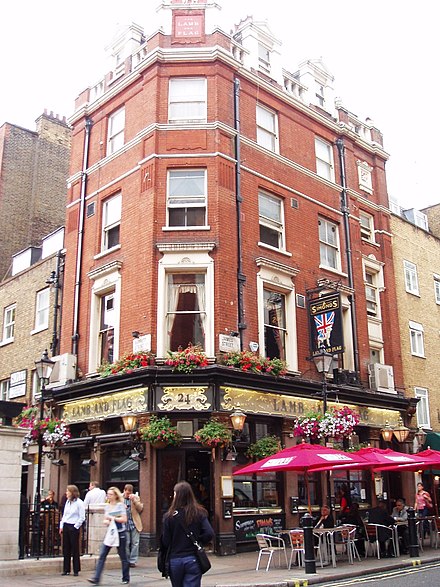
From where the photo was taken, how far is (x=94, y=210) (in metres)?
22.5

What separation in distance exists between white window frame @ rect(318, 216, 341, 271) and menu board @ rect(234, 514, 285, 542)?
8988 mm

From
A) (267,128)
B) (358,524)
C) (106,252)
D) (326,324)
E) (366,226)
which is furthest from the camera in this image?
(366,226)

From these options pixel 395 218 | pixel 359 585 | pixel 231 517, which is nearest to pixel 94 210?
pixel 231 517

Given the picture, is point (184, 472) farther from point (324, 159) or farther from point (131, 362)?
point (324, 159)

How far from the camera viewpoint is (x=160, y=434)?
16750mm

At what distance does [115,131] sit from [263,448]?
476 inches

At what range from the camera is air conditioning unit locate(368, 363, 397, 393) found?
23328 millimetres

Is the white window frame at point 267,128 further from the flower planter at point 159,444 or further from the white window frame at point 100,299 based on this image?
the flower planter at point 159,444

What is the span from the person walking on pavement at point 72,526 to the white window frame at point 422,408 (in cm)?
1752

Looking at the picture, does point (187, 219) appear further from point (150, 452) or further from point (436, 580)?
point (436, 580)

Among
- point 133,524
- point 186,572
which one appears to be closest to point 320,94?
point 133,524

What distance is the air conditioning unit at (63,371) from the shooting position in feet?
67.8

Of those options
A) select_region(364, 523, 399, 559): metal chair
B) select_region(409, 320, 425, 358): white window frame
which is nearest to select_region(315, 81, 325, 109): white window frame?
select_region(409, 320, 425, 358): white window frame

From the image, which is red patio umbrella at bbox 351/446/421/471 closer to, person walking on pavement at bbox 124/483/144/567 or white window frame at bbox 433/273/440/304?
person walking on pavement at bbox 124/483/144/567
